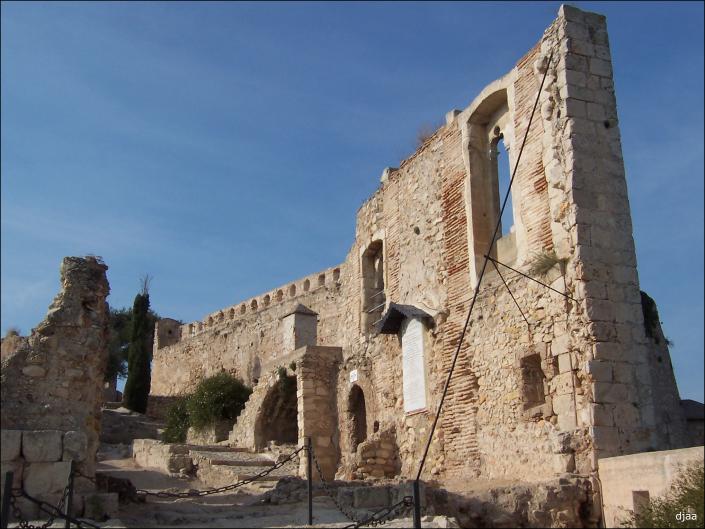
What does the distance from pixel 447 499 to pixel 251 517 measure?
2476 mm

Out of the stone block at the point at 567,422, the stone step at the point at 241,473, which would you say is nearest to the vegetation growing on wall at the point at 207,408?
the stone step at the point at 241,473

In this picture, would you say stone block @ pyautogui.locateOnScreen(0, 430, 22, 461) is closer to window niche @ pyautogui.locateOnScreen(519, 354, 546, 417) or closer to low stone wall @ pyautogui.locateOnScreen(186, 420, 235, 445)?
window niche @ pyautogui.locateOnScreen(519, 354, 546, 417)

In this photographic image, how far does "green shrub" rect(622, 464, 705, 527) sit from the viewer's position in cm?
761

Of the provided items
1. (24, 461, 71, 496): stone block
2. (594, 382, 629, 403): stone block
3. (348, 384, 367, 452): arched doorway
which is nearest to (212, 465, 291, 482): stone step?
(348, 384, 367, 452): arched doorway

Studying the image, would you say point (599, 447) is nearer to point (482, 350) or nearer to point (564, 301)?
point (564, 301)

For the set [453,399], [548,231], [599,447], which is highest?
[548,231]

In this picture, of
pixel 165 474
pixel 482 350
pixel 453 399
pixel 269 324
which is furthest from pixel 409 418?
pixel 269 324

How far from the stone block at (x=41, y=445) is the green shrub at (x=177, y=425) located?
44.1 feet

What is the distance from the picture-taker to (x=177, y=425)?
22641 millimetres

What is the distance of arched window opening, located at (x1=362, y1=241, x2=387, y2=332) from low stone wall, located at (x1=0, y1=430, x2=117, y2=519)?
8648mm

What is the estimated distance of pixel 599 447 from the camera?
982 centimetres

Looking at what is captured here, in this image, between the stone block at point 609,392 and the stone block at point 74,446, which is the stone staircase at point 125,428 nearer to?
the stone block at point 74,446

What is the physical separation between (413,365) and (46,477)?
7206 millimetres

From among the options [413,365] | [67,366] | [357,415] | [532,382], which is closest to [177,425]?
Result: [357,415]
